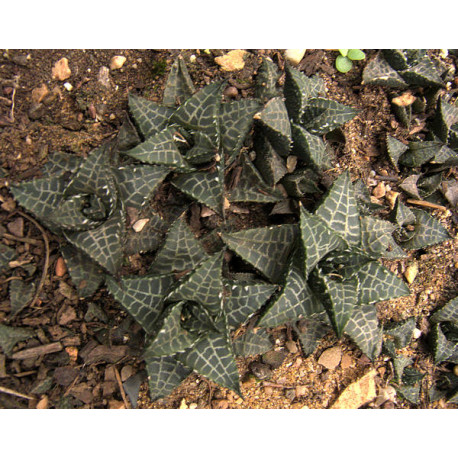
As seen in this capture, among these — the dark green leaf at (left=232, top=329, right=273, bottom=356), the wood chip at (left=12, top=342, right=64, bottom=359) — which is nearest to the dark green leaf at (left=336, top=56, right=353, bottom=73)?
the dark green leaf at (left=232, top=329, right=273, bottom=356)

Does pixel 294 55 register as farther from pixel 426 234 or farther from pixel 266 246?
pixel 426 234

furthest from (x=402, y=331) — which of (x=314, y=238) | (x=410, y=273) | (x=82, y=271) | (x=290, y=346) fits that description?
(x=82, y=271)

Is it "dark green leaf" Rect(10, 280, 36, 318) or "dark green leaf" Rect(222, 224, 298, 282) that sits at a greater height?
"dark green leaf" Rect(222, 224, 298, 282)

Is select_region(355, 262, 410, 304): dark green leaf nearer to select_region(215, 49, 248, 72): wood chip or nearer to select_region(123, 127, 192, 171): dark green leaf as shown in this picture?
select_region(123, 127, 192, 171): dark green leaf

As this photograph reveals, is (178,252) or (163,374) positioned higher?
(178,252)

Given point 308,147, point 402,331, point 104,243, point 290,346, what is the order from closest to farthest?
point 104,243 < point 308,147 < point 290,346 < point 402,331
